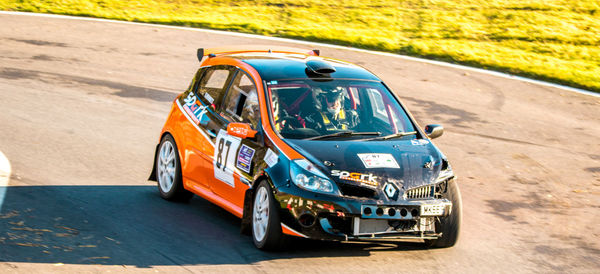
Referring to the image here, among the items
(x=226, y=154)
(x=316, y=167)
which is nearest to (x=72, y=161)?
(x=226, y=154)

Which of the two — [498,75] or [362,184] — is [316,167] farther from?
[498,75]

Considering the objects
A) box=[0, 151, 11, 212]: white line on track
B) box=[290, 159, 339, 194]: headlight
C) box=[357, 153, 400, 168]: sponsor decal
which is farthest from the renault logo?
box=[0, 151, 11, 212]: white line on track

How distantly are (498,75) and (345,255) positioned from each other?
42.6 feet

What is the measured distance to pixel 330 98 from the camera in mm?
8578

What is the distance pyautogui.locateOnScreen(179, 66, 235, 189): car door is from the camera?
885 cm

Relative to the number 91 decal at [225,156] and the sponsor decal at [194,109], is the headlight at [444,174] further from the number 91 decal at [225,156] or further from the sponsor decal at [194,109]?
the sponsor decal at [194,109]

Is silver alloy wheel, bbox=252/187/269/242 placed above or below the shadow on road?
above

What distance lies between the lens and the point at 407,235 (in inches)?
291

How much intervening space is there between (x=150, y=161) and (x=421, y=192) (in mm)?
5092

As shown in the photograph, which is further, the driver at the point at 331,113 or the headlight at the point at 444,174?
the driver at the point at 331,113

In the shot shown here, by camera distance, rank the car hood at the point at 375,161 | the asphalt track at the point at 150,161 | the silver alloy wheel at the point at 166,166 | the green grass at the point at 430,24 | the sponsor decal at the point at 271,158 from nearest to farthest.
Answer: the car hood at the point at 375,161 < the asphalt track at the point at 150,161 < the sponsor decal at the point at 271,158 < the silver alloy wheel at the point at 166,166 < the green grass at the point at 430,24

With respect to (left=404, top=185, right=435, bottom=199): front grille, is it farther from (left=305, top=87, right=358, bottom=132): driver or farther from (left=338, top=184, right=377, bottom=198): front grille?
(left=305, top=87, right=358, bottom=132): driver

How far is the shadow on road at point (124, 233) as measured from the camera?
7.26m

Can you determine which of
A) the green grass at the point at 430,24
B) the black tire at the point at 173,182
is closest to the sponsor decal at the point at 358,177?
the black tire at the point at 173,182
